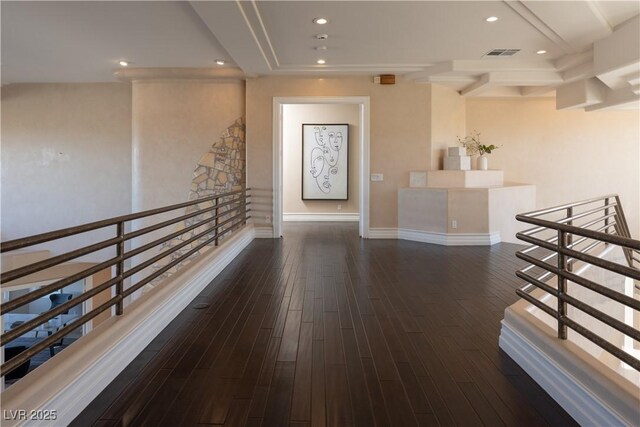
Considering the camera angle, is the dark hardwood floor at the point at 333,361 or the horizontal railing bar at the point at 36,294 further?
the dark hardwood floor at the point at 333,361

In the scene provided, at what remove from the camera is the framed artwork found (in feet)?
33.8

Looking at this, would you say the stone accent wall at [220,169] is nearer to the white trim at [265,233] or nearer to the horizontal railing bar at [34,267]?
the white trim at [265,233]

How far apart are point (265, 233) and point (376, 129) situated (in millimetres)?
2935

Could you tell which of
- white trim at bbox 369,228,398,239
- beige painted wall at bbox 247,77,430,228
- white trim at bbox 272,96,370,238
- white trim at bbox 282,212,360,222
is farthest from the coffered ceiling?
white trim at bbox 282,212,360,222

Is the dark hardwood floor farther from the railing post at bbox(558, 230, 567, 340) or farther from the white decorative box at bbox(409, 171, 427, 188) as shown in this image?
the white decorative box at bbox(409, 171, 427, 188)

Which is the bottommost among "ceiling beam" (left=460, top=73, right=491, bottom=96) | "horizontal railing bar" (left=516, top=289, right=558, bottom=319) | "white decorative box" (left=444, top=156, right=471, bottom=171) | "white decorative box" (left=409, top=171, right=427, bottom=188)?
"horizontal railing bar" (left=516, top=289, right=558, bottom=319)

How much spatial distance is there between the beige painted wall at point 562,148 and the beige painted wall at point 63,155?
8.05m

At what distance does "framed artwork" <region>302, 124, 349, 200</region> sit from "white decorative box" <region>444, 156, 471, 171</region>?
10.9 feet

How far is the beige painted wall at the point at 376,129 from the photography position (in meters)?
7.44

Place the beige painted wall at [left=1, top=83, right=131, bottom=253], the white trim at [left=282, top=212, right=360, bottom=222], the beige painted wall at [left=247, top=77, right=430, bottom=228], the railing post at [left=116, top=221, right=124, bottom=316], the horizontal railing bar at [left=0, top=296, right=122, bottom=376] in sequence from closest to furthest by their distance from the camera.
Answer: the horizontal railing bar at [left=0, top=296, right=122, bottom=376] < the railing post at [left=116, top=221, right=124, bottom=316] < the beige painted wall at [left=247, top=77, right=430, bottom=228] < the beige painted wall at [left=1, top=83, right=131, bottom=253] < the white trim at [left=282, top=212, right=360, bottom=222]

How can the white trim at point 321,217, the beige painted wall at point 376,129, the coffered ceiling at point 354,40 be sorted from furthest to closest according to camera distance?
1. the white trim at point 321,217
2. the beige painted wall at point 376,129
3. the coffered ceiling at point 354,40

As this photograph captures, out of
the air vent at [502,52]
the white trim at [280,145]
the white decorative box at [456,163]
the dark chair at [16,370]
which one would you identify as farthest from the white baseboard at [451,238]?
the dark chair at [16,370]

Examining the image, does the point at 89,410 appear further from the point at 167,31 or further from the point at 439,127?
the point at 439,127

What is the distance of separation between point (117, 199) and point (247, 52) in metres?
4.70
